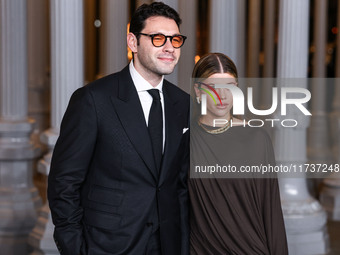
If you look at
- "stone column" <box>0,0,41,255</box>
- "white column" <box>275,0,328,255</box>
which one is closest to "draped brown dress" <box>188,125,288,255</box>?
"white column" <box>275,0,328,255</box>

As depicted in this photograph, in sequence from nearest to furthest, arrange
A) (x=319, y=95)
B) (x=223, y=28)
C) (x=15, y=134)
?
(x=223, y=28) → (x=15, y=134) → (x=319, y=95)

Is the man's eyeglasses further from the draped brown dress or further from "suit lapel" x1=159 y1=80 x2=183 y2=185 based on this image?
the draped brown dress

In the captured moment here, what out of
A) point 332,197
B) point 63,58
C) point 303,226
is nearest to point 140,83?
point 63,58

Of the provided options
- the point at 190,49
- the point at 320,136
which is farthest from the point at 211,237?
the point at 320,136

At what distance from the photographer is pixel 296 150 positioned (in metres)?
6.86

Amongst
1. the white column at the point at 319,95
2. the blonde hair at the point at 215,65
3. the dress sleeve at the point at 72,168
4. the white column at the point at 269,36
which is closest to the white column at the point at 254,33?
the white column at the point at 269,36

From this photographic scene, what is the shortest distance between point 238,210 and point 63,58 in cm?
361

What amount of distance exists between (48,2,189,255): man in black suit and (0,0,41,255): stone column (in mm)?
4303

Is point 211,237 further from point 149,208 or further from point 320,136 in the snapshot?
point 320,136

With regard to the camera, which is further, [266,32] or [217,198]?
[266,32]

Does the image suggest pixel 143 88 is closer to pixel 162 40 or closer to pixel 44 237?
pixel 162 40

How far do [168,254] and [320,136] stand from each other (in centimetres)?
988

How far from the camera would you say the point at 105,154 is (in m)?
3.39

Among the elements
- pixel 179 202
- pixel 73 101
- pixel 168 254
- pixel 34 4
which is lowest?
pixel 168 254
